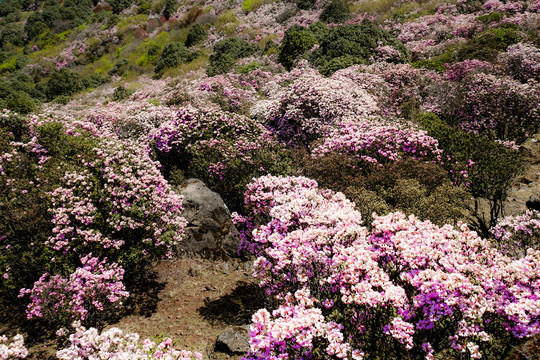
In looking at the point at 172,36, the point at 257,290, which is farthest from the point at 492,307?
the point at 172,36

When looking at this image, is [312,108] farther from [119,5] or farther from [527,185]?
[119,5]

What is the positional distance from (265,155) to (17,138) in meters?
7.36

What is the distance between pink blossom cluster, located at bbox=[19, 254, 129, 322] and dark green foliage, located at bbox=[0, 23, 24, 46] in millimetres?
76128

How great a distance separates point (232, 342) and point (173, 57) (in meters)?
33.1

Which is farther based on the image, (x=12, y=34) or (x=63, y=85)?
(x=12, y=34)

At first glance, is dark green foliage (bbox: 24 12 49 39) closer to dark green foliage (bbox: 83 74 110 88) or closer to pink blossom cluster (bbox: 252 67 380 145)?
dark green foliage (bbox: 83 74 110 88)

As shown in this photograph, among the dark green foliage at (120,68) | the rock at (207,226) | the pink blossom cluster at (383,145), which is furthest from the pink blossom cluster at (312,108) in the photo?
the dark green foliage at (120,68)

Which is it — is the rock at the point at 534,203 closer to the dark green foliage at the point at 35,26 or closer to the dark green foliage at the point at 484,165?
the dark green foliage at the point at 484,165

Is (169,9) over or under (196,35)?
over

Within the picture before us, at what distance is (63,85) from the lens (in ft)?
113

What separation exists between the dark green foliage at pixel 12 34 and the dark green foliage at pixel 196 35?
45.1 metres

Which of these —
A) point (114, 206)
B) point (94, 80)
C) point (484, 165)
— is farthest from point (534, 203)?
point (94, 80)

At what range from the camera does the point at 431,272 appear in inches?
158

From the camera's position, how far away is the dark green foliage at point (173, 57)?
32781mm
